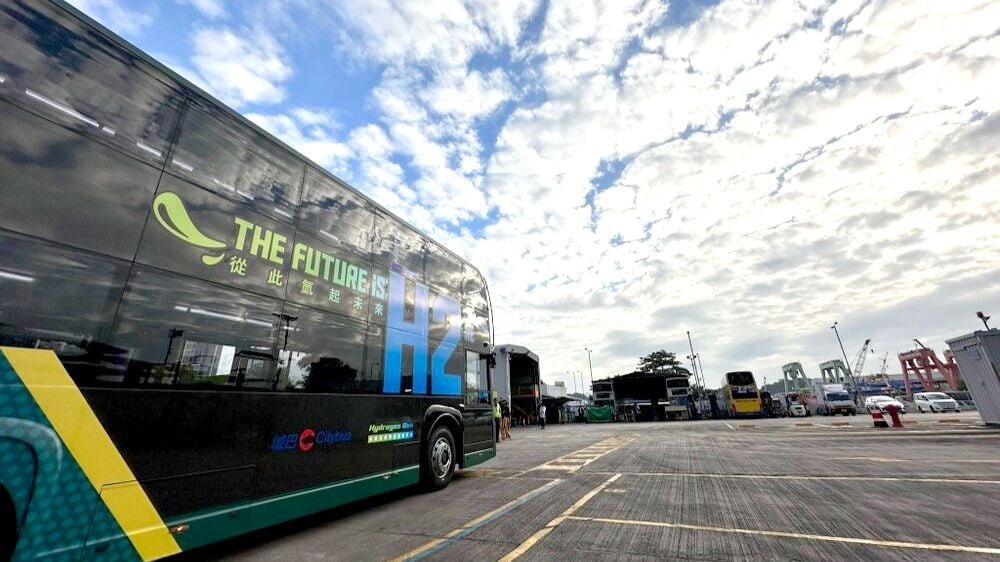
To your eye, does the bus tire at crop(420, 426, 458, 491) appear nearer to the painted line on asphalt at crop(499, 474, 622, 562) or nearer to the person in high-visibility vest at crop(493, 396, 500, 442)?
the person in high-visibility vest at crop(493, 396, 500, 442)

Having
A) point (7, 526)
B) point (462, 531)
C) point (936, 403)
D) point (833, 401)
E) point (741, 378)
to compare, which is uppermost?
point (741, 378)

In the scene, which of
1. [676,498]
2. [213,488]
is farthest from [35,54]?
[676,498]

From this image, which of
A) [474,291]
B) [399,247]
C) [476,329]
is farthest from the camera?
[474,291]

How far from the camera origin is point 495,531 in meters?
4.12

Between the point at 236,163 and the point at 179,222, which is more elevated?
the point at 236,163

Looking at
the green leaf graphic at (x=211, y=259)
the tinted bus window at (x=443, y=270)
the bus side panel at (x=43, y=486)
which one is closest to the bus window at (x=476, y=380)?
the tinted bus window at (x=443, y=270)

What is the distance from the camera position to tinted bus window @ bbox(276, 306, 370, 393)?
422 centimetres

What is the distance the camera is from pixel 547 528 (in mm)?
4141

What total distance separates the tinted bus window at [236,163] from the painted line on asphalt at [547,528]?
4218 mm

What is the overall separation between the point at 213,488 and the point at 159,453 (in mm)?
611

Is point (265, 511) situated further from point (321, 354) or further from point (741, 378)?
point (741, 378)

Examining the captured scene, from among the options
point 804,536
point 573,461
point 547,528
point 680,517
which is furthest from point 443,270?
point 804,536

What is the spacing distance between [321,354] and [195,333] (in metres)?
1.38

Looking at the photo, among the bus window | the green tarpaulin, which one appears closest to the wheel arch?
the bus window
